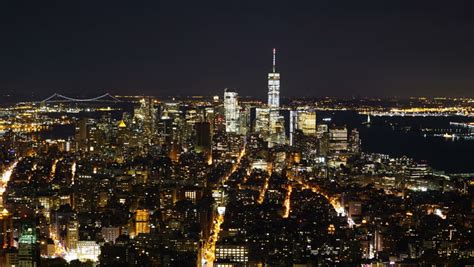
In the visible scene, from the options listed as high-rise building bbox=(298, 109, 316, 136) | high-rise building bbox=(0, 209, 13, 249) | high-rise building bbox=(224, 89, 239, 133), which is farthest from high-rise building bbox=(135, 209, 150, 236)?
high-rise building bbox=(298, 109, 316, 136)

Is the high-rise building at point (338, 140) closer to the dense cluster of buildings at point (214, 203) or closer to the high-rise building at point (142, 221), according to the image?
the dense cluster of buildings at point (214, 203)

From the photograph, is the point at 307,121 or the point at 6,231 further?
the point at 307,121

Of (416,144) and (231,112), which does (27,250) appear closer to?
(416,144)

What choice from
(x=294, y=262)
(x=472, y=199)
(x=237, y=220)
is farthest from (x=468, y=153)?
(x=294, y=262)

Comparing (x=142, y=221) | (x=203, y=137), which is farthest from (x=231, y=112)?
(x=142, y=221)

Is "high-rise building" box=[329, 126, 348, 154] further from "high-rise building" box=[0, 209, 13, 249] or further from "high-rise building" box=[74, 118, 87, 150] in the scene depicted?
"high-rise building" box=[0, 209, 13, 249]

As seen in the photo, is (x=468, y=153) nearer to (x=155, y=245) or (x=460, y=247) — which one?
(x=460, y=247)
